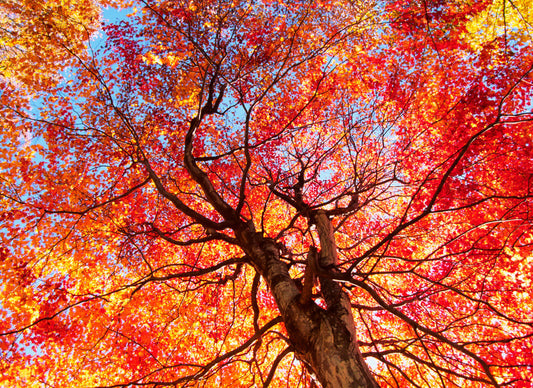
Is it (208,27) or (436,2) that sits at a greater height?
(208,27)

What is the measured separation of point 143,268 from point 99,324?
73.1 inches

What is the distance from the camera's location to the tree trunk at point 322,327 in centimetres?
245

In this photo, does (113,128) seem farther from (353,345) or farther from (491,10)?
(491,10)

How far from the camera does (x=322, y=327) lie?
9.11ft

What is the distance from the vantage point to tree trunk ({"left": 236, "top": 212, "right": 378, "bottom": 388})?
2451 mm

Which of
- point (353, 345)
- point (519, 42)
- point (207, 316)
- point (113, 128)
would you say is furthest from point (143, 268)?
point (519, 42)

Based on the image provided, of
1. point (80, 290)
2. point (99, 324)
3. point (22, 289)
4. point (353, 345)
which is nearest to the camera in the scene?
point (353, 345)

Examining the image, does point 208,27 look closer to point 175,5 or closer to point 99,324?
point 175,5

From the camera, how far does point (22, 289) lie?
6586 mm

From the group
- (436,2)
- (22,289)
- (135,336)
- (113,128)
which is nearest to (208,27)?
(113,128)

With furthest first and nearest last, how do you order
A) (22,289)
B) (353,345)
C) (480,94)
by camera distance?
(480,94) → (22,289) → (353,345)

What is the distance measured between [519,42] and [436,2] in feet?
9.08

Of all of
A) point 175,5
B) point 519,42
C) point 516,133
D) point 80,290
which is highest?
point 175,5

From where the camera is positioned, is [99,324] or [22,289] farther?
[99,324]
